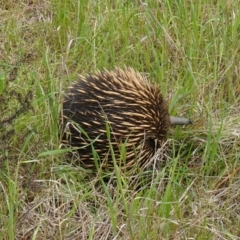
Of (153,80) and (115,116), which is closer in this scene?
(115,116)

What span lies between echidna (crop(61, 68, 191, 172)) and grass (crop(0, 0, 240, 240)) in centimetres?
7

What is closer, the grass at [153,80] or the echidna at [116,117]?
the grass at [153,80]

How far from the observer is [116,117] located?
7.32ft

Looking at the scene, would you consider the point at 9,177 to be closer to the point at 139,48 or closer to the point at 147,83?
the point at 147,83

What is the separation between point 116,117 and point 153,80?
460 mm

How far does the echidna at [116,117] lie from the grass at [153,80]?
0.07m

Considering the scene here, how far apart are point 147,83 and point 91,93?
0.24 metres

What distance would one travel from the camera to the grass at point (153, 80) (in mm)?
1825

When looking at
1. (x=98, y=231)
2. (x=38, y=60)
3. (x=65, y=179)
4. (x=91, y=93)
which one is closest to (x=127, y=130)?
(x=91, y=93)

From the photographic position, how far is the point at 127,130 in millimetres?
2242

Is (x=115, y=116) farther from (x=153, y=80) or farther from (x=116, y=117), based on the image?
(x=153, y=80)

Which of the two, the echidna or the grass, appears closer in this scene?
the grass

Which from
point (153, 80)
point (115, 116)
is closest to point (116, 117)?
point (115, 116)

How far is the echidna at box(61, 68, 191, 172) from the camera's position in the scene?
2.21 metres
